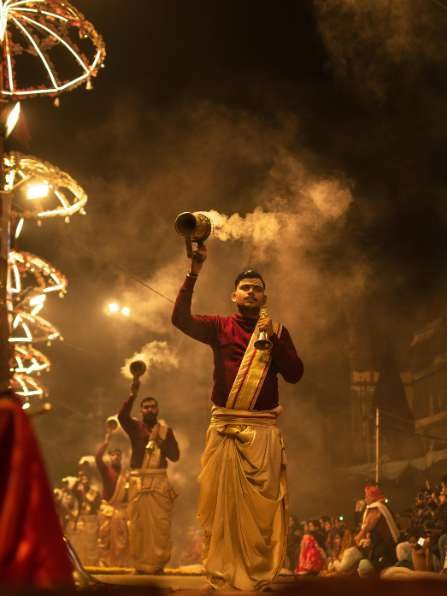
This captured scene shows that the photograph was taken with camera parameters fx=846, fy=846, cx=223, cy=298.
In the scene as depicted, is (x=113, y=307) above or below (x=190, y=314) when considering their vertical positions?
above

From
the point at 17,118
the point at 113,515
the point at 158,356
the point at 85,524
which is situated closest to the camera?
the point at 17,118

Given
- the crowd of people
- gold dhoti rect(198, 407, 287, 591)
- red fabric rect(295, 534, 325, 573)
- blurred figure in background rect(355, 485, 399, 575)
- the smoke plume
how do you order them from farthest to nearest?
the smoke plume < red fabric rect(295, 534, 325, 573) < blurred figure in background rect(355, 485, 399, 575) < the crowd of people < gold dhoti rect(198, 407, 287, 591)

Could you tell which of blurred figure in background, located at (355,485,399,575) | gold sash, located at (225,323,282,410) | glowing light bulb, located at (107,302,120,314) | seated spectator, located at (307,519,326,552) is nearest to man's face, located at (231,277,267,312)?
gold sash, located at (225,323,282,410)

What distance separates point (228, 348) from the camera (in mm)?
5500

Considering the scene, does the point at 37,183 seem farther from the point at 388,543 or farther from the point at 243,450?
the point at 243,450

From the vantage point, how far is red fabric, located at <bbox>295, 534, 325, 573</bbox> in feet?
42.0

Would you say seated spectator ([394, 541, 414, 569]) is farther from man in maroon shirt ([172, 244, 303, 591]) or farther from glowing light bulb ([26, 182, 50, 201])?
glowing light bulb ([26, 182, 50, 201])

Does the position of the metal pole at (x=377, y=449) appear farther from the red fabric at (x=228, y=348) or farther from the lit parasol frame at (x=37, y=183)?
the red fabric at (x=228, y=348)

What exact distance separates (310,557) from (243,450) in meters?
8.55

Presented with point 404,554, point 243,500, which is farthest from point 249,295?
point 404,554

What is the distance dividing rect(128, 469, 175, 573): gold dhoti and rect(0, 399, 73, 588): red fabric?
7248 millimetres

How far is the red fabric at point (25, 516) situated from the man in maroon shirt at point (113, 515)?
10282 millimetres

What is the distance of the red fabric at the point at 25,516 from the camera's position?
2.01m

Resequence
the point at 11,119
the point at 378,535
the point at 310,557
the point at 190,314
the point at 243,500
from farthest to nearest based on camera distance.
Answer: the point at 310,557 < the point at 378,535 < the point at 11,119 < the point at 190,314 < the point at 243,500
